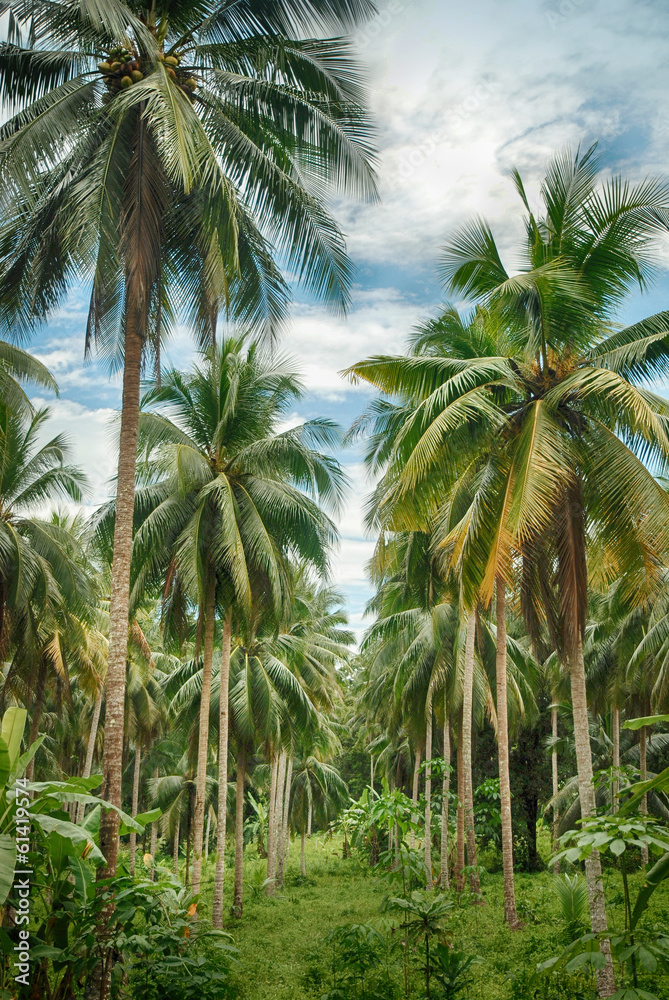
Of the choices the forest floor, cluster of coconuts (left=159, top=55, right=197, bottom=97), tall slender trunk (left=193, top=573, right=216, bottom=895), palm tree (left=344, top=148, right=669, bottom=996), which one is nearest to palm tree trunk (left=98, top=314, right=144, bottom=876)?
the forest floor

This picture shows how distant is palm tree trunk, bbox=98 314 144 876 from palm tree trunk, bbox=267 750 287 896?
51.2 feet

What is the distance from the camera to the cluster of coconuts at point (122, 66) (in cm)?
877

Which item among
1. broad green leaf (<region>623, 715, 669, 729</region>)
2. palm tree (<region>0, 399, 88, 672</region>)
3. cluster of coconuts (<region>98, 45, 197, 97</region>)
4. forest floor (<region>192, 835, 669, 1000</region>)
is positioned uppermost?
cluster of coconuts (<region>98, 45, 197, 97</region>)

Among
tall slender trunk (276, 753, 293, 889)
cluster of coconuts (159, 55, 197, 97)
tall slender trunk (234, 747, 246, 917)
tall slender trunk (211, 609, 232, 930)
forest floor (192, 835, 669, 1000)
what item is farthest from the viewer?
tall slender trunk (276, 753, 293, 889)

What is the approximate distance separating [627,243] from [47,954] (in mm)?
9882

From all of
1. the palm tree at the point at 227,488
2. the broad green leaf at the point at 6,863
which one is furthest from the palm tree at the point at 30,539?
the broad green leaf at the point at 6,863

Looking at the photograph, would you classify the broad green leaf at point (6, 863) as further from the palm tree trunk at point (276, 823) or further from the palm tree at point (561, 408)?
the palm tree trunk at point (276, 823)

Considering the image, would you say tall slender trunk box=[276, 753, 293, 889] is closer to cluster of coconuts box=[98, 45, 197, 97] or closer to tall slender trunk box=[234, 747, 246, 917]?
tall slender trunk box=[234, 747, 246, 917]

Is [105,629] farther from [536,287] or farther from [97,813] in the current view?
[536,287]

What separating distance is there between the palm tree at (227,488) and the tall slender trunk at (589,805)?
21.1 feet

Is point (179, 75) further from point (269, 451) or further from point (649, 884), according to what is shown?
point (649, 884)

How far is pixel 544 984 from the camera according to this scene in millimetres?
8883

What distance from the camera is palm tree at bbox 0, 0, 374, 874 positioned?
322 inches

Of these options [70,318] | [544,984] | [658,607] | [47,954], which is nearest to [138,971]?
[47,954]
